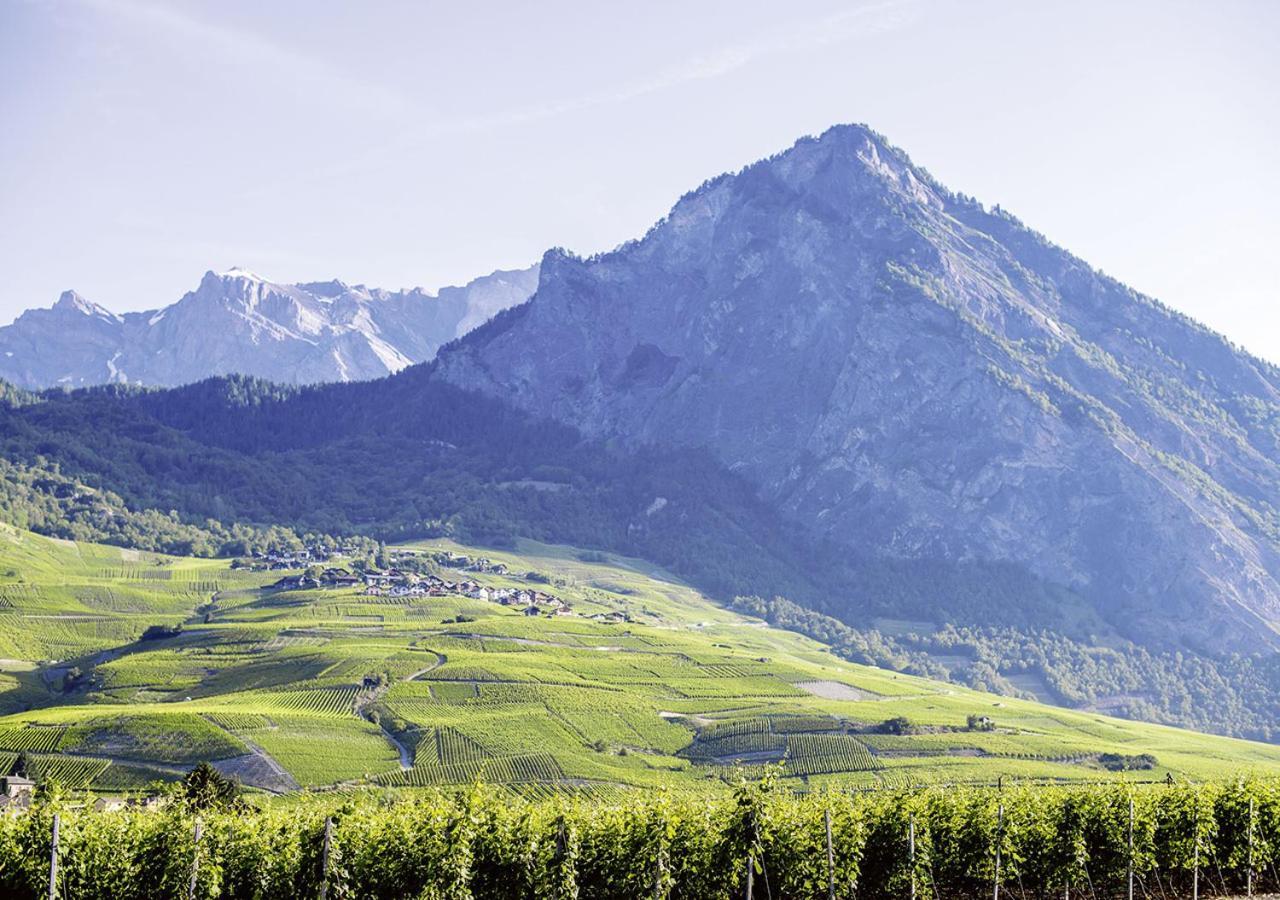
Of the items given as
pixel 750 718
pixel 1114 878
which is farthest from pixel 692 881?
pixel 750 718

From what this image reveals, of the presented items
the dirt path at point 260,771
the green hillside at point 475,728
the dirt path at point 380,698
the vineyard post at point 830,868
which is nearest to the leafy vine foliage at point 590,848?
the vineyard post at point 830,868

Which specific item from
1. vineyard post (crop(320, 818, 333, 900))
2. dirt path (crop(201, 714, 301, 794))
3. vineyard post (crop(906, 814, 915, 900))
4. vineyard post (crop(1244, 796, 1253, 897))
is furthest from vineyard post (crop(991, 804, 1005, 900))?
dirt path (crop(201, 714, 301, 794))

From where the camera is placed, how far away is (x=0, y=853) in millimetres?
46312

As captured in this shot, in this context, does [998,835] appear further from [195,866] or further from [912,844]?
[195,866]

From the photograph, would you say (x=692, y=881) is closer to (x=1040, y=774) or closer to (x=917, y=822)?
(x=917, y=822)

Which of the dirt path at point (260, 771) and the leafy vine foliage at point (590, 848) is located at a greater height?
the leafy vine foliage at point (590, 848)

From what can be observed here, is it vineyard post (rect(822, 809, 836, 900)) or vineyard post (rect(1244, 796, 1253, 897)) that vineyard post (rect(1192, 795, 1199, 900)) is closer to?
vineyard post (rect(1244, 796, 1253, 897))

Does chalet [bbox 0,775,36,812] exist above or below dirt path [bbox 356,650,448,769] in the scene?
below

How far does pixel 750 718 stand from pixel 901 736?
21.7 meters

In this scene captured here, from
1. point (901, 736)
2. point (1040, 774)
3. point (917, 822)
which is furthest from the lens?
point (901, 736)

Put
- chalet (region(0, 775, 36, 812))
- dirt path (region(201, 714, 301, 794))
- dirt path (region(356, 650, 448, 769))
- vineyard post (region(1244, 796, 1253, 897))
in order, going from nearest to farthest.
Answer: vineyard post (region(1244, 796, 1253, 897)) → chalet (region(0, 775, 36, 812)) → dirt path (region(201, 714, 301, 794)) → dirt path (region(356, 650, 448, 769))

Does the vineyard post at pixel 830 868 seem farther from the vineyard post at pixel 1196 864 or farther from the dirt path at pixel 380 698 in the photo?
the dirt path at pixel 380 698

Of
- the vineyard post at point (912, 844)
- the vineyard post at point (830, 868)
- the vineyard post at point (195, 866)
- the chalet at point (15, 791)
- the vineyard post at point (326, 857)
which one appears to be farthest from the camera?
the chalet at point (15, 791)

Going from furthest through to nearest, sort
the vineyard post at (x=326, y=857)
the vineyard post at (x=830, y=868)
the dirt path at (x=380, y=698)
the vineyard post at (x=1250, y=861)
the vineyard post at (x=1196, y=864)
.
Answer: the dirt path at (x=380, y=698), the vineyard post at (x=1250, y=861), the vineyard post at (x=1196, y=864), the vineyard post at (x=830, y=868), the vineyard post at (x=326, y=857)
